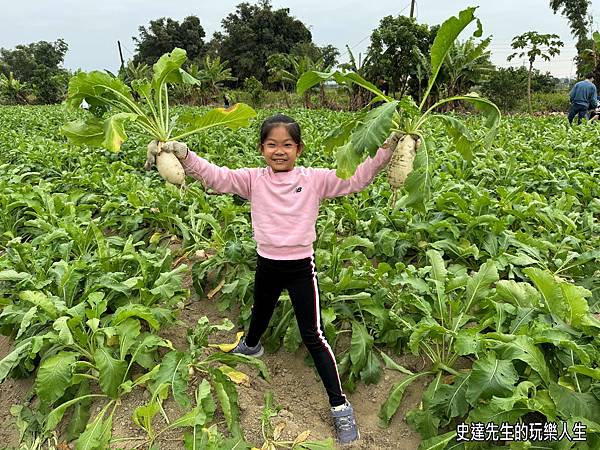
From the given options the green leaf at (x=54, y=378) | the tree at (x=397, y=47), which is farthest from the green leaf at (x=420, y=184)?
the tree at (x=397, y=47)

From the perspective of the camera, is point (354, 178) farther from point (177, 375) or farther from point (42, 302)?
point (42, 302)

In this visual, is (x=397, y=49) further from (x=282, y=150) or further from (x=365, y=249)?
(x=282, y=150)

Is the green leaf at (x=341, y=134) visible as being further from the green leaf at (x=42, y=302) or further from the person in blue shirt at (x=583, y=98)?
the person in blue shirt at (x=583, y=98)

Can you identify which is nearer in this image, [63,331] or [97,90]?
[63,331]

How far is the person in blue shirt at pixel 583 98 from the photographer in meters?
11.8

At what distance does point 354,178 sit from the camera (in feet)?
8.58

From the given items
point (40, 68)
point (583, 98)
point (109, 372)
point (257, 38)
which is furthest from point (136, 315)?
point (40, 68)

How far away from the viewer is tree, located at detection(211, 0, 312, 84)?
3978cm

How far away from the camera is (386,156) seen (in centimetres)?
258

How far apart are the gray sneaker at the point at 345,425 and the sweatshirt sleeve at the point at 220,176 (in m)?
1.34

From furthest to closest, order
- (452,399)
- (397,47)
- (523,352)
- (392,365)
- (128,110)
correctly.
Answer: (397,47) < (128,110) < (392,365) < (452,399) < (523,352)

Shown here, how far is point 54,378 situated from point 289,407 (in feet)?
4.37

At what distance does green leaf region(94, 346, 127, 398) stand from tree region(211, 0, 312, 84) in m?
39.0

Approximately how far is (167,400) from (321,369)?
922mm
